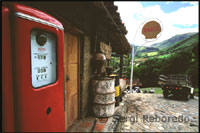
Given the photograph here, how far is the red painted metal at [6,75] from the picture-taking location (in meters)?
0.87

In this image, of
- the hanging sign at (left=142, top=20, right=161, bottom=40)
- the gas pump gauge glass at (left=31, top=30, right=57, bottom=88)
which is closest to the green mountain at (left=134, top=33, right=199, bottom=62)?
the hanging sign at (left=142, top=20, right=161, bottom=40)

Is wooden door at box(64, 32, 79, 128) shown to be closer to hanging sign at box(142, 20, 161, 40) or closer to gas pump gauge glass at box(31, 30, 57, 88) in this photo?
gas pump gauge glass at box(31, 30, 57, 88)

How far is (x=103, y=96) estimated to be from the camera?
3492 millimetres

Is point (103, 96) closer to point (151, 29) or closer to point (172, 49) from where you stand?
point (151, 29)

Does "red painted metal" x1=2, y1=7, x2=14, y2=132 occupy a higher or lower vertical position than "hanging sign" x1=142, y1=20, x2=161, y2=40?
lower

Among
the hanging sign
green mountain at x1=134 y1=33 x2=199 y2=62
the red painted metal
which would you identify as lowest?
the red painted metal

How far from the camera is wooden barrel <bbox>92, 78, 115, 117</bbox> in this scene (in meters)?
3.47

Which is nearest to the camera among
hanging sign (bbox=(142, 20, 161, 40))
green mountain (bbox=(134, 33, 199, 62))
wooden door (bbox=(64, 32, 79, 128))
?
wooden door (bbox=(64, 32, 79, 128))

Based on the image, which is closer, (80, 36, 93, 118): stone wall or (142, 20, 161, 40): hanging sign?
(80, 36, 93, 118): stone wall

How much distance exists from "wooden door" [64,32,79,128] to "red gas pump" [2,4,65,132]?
1.34 metres

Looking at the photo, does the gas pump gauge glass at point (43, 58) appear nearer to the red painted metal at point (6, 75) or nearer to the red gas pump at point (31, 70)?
the red gas pump at point (31, 70)

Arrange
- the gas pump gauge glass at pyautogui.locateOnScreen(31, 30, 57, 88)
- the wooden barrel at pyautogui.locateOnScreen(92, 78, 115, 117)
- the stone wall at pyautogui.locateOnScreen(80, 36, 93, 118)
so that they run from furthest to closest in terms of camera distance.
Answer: the wooden barrel at pyautogui.locateOnScreen(92, 78, 115, 117) → the stone wall at pyautogui.locateOnScreen(80, 36, 93, 118) → the gas pump gauge glass at pyautogui.locateOnScreen(31, 30, 57, 88)

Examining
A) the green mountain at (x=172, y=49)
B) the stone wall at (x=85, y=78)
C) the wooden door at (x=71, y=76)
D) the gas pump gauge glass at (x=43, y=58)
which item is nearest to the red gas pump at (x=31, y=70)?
the gas pump gauge glass at (x=43, y=58)

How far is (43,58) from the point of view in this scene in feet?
3.94
